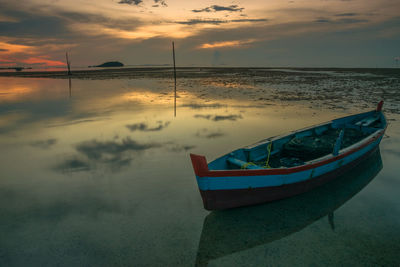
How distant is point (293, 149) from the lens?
8711 mm

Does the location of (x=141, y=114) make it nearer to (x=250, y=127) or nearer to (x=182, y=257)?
(x=250, y=127)

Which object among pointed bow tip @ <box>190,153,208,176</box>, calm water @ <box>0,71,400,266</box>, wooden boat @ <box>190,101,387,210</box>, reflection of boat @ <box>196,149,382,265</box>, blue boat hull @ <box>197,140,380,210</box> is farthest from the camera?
blue boat hull @ <box>197,140,380,210</box>

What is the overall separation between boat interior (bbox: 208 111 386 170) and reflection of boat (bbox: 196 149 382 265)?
110 cm

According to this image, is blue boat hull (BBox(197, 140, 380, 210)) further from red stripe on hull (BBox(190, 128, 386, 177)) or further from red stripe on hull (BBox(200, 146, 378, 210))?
red stripe on hull (BBox(190, 128, 386, 177))

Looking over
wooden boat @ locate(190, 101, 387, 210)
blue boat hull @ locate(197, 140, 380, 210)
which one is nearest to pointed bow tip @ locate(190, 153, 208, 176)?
wooden boat @ locate(190, 101, 387, 210)

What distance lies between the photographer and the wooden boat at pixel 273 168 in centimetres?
587

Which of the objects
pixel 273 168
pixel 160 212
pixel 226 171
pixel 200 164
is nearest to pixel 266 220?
pixel 273 168

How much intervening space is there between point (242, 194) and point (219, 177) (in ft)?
2.96

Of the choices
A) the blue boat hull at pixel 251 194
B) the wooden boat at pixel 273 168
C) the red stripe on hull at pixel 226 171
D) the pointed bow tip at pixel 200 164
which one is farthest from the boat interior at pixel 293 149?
the pointed bow tip at pixel 200 164

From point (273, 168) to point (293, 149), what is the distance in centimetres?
273

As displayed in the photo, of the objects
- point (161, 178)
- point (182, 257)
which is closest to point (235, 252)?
point (182, 257)

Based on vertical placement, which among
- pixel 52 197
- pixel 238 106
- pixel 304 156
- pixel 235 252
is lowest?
pixel 235 252

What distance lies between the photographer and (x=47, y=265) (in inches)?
181

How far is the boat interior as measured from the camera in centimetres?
709
